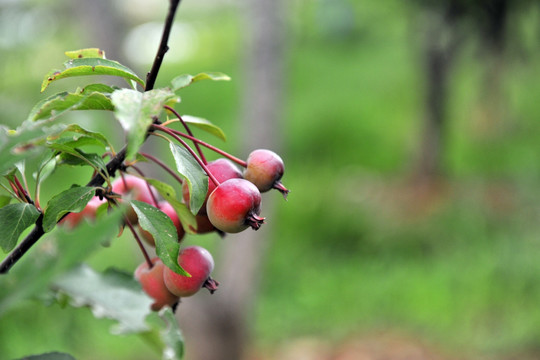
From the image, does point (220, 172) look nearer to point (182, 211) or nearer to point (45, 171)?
point (182, 211)

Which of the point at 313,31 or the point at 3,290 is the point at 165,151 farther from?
the point at 3,290

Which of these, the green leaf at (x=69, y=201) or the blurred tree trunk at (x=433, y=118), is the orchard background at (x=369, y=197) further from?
the green leaf at (x=69, y=201)

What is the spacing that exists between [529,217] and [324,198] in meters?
1.40

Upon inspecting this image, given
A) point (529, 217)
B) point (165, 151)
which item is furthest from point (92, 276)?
point (165, 151)

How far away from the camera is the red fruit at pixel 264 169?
61cm

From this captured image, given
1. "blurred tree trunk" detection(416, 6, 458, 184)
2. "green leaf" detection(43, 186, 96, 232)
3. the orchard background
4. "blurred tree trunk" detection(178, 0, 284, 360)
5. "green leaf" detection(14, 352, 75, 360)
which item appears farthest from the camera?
"blurred tree trunk" detection(416, 6, 458, 184)

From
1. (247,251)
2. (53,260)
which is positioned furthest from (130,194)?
(247,251)

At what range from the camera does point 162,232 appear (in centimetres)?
54

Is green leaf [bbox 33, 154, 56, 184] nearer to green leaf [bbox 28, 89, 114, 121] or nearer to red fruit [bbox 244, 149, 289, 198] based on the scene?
green leaf [bbox 28, 89, 114, 121]

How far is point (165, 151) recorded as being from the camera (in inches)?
207

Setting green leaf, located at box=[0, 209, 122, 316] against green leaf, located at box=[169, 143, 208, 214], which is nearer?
green leaf, located at box=[0, 209, 122, 316]

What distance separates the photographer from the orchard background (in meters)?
2.75

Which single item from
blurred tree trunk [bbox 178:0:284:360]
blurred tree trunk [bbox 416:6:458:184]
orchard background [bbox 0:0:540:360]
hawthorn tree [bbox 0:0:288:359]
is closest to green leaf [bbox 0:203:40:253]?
hawthorn tree [bbox 0:0:288:359]

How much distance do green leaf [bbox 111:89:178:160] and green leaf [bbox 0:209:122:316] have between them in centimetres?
11
